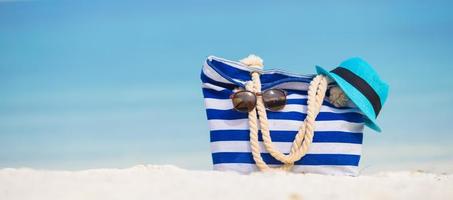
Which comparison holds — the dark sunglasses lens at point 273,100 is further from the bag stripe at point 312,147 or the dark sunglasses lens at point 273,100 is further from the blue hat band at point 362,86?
the blue hat band at point 362,86

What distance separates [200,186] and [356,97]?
842 millimetres

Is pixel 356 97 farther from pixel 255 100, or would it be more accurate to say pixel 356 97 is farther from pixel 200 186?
pixel 200 186

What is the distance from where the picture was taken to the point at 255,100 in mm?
2695

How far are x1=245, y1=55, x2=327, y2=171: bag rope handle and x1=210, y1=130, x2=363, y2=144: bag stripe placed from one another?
38 mm

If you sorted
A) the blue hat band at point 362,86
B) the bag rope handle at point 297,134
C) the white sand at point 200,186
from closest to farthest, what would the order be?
the white sand at point 200,186 → the bag rope handle at point 297,134 → the blue hat band at point 362,86

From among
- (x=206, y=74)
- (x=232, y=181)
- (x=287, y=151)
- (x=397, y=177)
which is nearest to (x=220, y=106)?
(x=206, y=74)

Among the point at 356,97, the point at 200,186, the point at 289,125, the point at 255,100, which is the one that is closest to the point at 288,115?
the point at 289,125

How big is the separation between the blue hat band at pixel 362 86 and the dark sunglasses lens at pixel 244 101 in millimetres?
386

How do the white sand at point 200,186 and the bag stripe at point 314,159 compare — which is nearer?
the white sand at point 200,186

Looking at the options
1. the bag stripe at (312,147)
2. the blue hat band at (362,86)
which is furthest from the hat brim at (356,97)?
the bag stripe at (312,147)

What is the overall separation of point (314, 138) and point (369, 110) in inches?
9.9

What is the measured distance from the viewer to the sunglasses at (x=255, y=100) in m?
2.68

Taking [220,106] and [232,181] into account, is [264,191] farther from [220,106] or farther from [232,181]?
[220,106]

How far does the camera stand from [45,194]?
213cm
